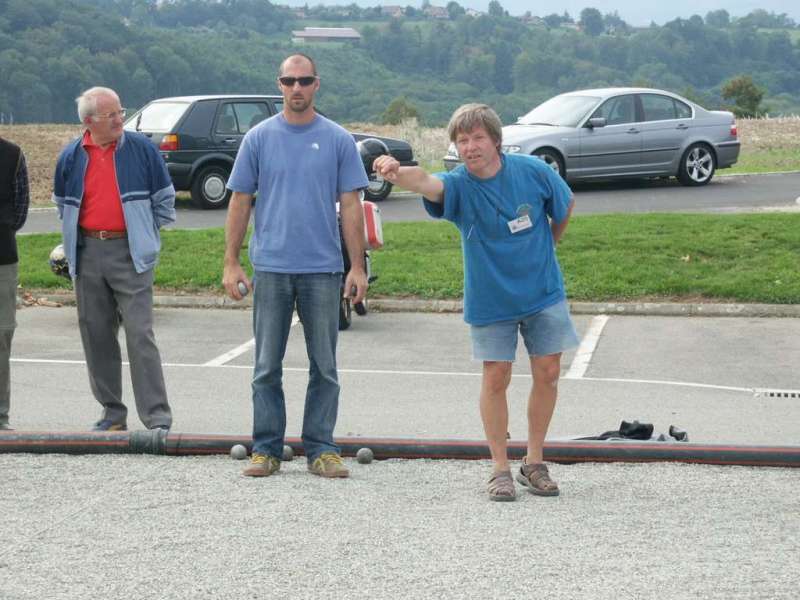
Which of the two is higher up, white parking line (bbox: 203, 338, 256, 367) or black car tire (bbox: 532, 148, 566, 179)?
black car tire (bbox: 532, 148, 566, 179)

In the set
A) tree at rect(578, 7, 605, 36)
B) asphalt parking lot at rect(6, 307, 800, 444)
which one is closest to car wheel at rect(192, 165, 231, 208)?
asphalt parking lot at rect(6, 307, 800, 444)

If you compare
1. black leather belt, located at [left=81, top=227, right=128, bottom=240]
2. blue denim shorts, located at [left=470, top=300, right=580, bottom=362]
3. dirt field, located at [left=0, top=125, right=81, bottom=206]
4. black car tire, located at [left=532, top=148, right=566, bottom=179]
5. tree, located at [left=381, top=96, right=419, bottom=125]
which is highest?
black leather belt, located at [left=81, top=227, right=128, bottom=240]

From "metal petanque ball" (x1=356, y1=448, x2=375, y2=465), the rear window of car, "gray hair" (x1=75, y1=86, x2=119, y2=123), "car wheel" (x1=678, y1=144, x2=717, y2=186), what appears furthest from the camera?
"car wheel" (x1=678, y1=144, x2=717, y2=186)

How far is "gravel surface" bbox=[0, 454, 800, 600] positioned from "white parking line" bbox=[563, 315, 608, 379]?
444 centimetres

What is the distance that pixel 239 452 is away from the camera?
737 centimetres

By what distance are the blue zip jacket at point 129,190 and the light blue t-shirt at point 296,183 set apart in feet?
4.03

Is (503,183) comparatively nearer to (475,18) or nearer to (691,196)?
(691,196)

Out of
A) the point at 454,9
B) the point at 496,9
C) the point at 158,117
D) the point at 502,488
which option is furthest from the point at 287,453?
the point at 454,9

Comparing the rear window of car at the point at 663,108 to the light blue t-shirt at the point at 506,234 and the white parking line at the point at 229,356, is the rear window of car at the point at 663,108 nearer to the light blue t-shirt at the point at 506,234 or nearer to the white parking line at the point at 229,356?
the white parking line at the point at 229,356

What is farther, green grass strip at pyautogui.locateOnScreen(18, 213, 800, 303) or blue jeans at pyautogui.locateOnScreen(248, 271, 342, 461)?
green grass strip at pyautogui.locateOnScreen(18, 213, 800, 303)

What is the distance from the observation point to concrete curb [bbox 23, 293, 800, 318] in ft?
47.7

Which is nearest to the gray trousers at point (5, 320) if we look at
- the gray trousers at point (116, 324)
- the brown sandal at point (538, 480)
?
the gray trousers at point (116, 324)

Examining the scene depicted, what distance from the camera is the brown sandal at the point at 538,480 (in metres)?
6.64

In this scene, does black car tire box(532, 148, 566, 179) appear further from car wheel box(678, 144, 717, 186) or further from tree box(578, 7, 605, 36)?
tree box(578, 7, 605, 36)
